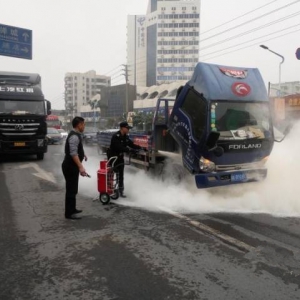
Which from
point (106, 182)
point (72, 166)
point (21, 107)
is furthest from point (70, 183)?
point (21, 107)

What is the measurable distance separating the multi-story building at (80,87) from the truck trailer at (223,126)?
453 feet

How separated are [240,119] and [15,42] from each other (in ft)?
52.7

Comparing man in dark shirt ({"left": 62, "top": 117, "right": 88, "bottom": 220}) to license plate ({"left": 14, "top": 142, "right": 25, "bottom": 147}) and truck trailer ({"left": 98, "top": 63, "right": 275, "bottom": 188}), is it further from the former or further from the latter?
license plate ({"left": 14, "top": 142, "right": 25, "bottom": 147})

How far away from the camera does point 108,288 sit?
3.46 m

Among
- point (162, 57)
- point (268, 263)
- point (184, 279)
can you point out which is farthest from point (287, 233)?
point (162, 57)

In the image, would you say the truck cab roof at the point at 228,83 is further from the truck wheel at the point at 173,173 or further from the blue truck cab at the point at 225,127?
the truck wheel at the point at 173,173

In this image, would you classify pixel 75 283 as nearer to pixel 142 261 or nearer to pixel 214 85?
pixel 142 261

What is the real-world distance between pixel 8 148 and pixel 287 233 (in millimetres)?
12018

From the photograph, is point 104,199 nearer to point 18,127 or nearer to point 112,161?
point 112,161

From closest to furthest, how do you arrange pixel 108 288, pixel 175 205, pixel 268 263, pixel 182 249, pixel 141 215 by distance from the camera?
1. pixel 108 288
2. pixel 268 263
3. pixel 182 249
4. pixel 141 215
5. pixel 175 205

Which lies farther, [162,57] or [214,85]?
[162,57]

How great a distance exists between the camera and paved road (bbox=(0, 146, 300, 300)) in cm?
343

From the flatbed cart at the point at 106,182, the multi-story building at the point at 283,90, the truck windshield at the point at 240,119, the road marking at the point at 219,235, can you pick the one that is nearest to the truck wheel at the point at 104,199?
the flatbed cart at the point at 106,182

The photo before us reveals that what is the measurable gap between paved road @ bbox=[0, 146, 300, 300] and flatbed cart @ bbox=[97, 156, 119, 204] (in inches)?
10.5
